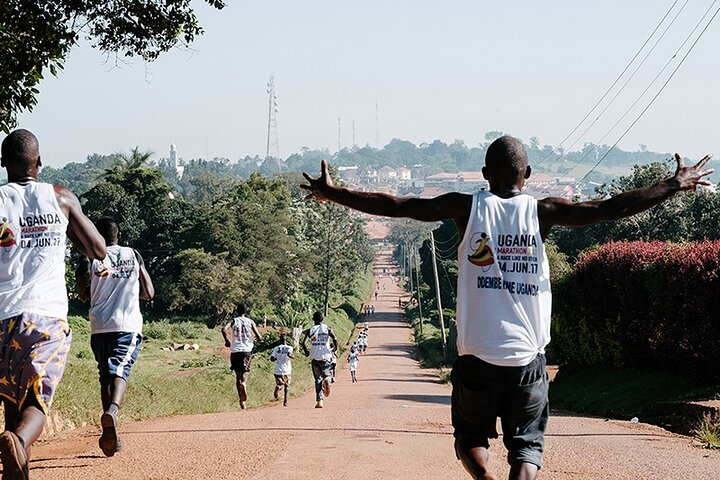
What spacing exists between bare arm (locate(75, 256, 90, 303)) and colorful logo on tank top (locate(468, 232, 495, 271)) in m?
4.54

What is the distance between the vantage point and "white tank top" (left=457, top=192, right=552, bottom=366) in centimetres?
570

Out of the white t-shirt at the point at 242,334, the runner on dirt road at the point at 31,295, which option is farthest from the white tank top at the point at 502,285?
the white t-shirt at the point at 242,334

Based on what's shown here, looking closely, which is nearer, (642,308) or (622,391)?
(622,391)

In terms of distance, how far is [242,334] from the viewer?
19.1 meters

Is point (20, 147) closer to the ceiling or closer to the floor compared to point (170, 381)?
closer to the ceiling

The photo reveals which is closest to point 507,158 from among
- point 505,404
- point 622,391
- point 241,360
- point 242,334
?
point 505,404

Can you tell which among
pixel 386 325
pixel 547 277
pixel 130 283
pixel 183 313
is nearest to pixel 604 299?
pixel 130 283

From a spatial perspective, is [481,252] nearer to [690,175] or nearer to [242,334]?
[690,175]

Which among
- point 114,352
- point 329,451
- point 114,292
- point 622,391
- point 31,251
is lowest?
point 622,391

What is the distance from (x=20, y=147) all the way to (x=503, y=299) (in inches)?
123

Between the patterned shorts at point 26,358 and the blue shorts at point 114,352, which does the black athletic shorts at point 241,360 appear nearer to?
the blue shorts at point 114,352

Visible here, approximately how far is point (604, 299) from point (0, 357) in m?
23.7

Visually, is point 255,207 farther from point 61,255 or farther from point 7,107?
point 61,255

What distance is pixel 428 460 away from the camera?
10328 millimetres
